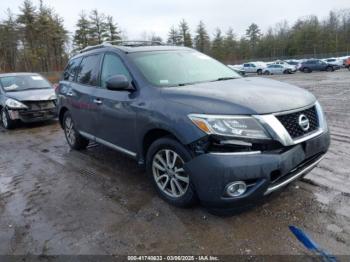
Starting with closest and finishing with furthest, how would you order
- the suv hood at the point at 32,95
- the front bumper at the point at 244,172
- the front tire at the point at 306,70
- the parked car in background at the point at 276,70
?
the front bumper at the point at 244,172, the suv hood at the point at 32,95, the front tire at the point at 306,70, the parked car in background at the point at 276,70

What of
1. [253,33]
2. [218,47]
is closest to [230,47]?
[218,47]

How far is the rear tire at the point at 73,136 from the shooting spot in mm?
5859

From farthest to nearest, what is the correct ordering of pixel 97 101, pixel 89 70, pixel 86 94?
pixel 89 70 → pixel 86 94 → pixel 97 101

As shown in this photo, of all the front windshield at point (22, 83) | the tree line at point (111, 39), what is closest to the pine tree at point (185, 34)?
the tree line at point (111, 39)

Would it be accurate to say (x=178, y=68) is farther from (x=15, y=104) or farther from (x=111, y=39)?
(x=111, y=39)

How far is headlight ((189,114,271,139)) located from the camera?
2.77 meters

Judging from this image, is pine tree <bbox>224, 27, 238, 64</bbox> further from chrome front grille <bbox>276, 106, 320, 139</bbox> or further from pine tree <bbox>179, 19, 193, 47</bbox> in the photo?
chrome front grille <bbox>276, 106, 320, 139</bbox>

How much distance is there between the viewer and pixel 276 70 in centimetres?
3894

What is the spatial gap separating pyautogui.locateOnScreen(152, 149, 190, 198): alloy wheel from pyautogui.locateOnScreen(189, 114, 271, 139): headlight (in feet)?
1.74

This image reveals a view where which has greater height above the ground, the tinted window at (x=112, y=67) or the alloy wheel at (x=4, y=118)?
the tinted window at (x=112, y=67)

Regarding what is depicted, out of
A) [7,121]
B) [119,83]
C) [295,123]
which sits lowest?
[7,121]

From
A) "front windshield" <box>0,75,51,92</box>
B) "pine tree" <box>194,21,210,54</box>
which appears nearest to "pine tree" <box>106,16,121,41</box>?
"pine tree" <box>194,21,210,54</box>

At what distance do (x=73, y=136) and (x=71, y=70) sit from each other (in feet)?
4.09

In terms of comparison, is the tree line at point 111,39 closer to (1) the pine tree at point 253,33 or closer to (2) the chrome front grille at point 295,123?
(1) the pine tree at point 253,33
